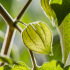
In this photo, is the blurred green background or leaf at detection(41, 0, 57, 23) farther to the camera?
the blurred green background

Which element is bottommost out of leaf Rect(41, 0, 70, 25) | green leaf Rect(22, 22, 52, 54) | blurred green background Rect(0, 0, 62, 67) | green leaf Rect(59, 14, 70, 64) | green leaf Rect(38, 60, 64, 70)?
blurred green background Rect(0, 0, 62, 67)

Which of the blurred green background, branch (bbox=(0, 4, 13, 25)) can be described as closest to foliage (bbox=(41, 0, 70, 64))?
branch (bbox=(0, 4, 13, 25))

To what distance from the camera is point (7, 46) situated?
0.48 m

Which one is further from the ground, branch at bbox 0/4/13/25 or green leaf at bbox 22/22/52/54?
branch at bbox 0/4/13/25

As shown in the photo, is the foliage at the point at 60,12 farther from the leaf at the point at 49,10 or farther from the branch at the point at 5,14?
the branch at the point at 5,14

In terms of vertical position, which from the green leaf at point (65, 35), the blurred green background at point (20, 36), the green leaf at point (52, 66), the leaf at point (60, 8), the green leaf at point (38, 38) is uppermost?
the leaf at point (60, 8)

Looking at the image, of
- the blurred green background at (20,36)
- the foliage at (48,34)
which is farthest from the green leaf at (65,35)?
the blurred green background at (20,36)

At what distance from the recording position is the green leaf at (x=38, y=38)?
1.18 ft

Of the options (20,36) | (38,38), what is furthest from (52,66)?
(20,36)

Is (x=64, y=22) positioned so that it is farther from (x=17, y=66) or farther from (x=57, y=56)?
(x=57, y=56)

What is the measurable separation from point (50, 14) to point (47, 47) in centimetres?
5

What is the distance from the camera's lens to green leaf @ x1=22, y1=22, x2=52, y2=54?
0.36 meters

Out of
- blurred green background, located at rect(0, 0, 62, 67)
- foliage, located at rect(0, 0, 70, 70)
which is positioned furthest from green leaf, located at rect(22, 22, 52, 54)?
blurred green background, located at rect(0, 0, 62, 67)

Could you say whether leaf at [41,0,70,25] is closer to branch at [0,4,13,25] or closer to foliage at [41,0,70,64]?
foliage at [41,0,70,64]
